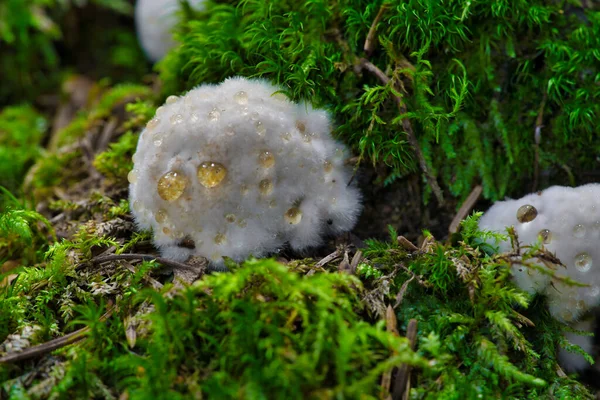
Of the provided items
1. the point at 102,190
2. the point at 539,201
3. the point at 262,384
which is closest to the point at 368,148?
the point at 539,201

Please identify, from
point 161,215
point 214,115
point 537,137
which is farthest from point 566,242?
point 161,215

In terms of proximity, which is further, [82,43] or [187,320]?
[82,43]

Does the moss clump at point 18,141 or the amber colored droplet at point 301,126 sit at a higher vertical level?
the amber colored droplet at point 301,126

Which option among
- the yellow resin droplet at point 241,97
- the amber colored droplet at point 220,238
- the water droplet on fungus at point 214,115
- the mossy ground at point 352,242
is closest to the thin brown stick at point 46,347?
the mossy ground at point 352,242

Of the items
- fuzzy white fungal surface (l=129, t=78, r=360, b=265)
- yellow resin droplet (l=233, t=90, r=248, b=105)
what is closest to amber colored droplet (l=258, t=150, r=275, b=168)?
fuzzy white fungal surface (l=129, t=78, r=360, b=265)

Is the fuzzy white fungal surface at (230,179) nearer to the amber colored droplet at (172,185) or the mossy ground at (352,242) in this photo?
the amber colored droplet at (172,185)

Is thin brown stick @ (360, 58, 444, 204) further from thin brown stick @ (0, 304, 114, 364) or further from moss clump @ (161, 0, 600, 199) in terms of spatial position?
thin brown stick @ (0, 304, 114, 364)

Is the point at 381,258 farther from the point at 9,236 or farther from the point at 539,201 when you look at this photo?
the point at 9,236
